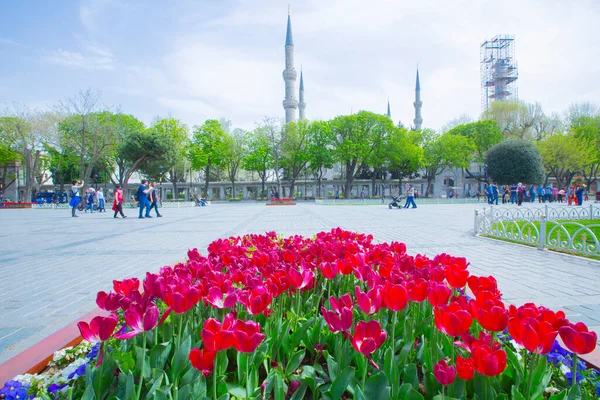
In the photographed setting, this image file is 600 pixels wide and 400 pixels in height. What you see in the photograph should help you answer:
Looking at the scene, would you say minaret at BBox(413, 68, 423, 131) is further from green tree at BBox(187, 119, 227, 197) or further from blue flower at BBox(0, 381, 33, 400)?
blue flower at BBox(0, 381, 33, 400)

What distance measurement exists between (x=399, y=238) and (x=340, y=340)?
6.82m

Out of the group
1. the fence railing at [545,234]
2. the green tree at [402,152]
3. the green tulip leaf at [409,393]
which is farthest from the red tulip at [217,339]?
the green tree at [402,152]

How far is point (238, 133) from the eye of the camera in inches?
1877

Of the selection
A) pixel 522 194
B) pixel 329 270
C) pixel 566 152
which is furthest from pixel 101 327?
pixel 566 152

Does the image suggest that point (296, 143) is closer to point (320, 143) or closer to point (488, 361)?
point (320, 143)

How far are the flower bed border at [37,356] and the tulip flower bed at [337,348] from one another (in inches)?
12.7

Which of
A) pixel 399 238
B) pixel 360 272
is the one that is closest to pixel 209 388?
pixel 360 272

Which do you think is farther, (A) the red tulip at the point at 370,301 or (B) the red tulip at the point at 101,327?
(A) the red tulip at the point at 370,301

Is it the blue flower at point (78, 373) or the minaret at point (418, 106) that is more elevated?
the minaret at point (418, 106)

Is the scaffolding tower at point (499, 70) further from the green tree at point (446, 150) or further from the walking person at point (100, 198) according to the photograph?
the walking person at point (100, 198)

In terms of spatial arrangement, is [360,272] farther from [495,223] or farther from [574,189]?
[574,189]

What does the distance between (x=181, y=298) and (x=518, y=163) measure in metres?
43.6

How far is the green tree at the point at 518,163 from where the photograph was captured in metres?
37.4

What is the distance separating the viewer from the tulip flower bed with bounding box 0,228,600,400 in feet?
3.86
